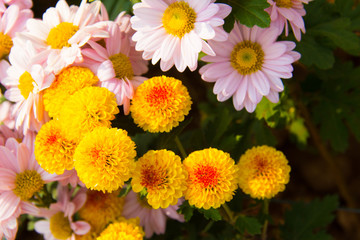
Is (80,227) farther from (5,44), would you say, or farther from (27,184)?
(5,44)

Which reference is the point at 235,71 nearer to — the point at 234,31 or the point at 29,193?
the point at 234,31

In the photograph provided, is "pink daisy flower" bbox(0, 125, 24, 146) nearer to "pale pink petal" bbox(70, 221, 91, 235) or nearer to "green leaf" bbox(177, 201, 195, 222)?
"pale pink petal" bbox(70, 221, 91, 235)

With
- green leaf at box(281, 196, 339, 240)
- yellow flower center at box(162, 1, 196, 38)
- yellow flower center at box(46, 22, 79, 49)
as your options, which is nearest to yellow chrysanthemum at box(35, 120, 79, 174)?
yellow flower center at box(46, 22, 79, 49)

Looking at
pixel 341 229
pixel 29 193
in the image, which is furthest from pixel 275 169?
pixel 341 229

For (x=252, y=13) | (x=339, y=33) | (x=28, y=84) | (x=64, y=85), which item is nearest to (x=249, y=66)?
(x=252, y=13)

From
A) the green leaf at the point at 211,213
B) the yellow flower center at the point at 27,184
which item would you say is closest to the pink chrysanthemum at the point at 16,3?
the yellow flower center at the point at 27,184

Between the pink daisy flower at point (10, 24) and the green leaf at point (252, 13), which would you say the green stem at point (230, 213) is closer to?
the green leaf at point (252, 13)
